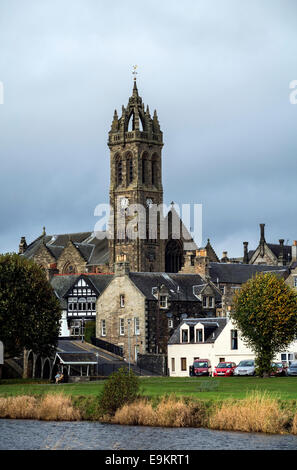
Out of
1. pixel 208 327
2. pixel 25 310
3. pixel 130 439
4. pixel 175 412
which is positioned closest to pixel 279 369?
pixel 208 327

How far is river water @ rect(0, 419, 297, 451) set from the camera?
46844 millimetres

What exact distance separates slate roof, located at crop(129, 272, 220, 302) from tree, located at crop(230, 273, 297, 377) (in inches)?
1024

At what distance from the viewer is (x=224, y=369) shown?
294 ft

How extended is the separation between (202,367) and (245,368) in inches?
316

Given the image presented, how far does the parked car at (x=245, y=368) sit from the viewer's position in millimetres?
88000

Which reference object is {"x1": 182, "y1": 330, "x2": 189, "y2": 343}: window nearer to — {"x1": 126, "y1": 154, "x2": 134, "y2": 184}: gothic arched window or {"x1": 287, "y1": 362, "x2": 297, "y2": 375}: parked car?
{"x1": 287, "y1": 362, "x2": 297, "y2": 375}: parked car

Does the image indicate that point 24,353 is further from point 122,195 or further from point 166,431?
point 122,195

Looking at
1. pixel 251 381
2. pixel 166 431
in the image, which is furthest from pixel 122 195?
pixel 166 431

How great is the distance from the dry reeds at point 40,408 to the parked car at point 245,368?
1160 inches

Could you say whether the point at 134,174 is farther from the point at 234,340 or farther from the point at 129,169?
the point at 234,340

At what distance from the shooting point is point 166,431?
51.2 m

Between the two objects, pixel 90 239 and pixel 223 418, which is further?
pixel 90 239
